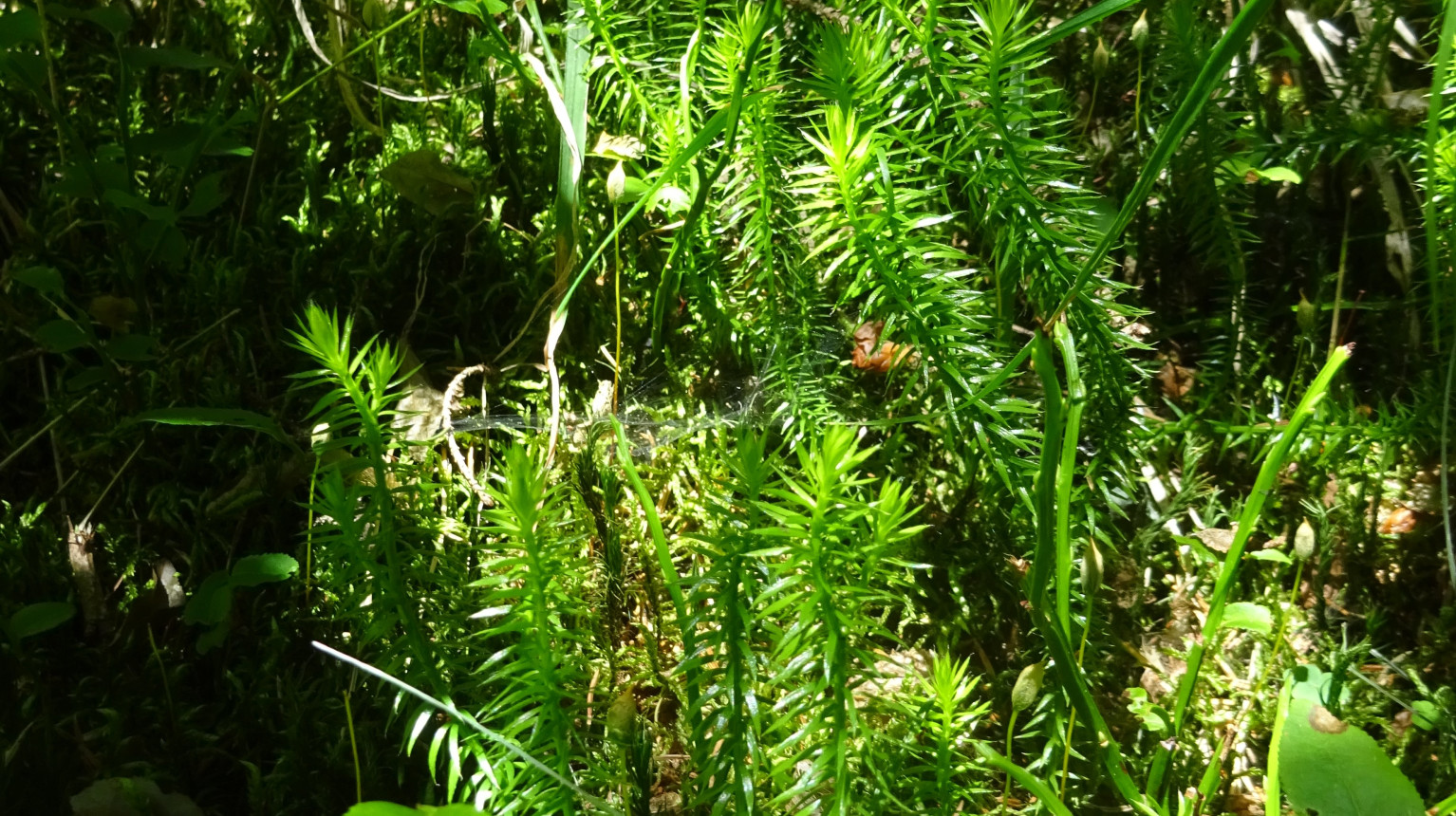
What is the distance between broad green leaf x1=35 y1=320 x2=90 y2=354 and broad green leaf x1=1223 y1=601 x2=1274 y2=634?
1.72 meters

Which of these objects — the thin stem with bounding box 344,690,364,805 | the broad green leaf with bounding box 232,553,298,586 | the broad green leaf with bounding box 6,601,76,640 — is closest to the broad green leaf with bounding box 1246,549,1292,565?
Answer: the thin stem with bounding box 344,690,364,805

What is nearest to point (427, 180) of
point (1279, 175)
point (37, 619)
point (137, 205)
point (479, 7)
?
point (479, 7)

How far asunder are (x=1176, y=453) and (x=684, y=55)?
106 centimetres

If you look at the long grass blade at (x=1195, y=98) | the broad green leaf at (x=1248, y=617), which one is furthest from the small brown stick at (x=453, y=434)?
the broad green leaf at (x=1248, y=617)

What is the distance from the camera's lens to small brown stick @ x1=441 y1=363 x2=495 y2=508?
58.2 inches

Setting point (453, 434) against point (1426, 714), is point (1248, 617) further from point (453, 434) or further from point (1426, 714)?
point (453, 434)

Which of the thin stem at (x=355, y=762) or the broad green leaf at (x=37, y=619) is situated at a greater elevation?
the broad green leaf at (x=37, y=619)

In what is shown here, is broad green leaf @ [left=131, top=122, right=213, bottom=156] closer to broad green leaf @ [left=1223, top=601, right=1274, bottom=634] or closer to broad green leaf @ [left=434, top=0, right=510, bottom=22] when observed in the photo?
broad green leaf @ [left=434, top=0, right=510, bottom=22]

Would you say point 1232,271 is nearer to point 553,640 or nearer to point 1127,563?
point 1127,563

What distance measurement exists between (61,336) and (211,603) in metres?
0.50

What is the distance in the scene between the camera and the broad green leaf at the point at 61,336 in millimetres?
1456

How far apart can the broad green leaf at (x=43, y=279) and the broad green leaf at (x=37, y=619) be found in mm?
490

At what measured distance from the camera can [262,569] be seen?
1.29 m

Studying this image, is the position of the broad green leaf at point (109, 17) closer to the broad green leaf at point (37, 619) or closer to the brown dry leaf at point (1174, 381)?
the broad green leaf at point (37, 619)
